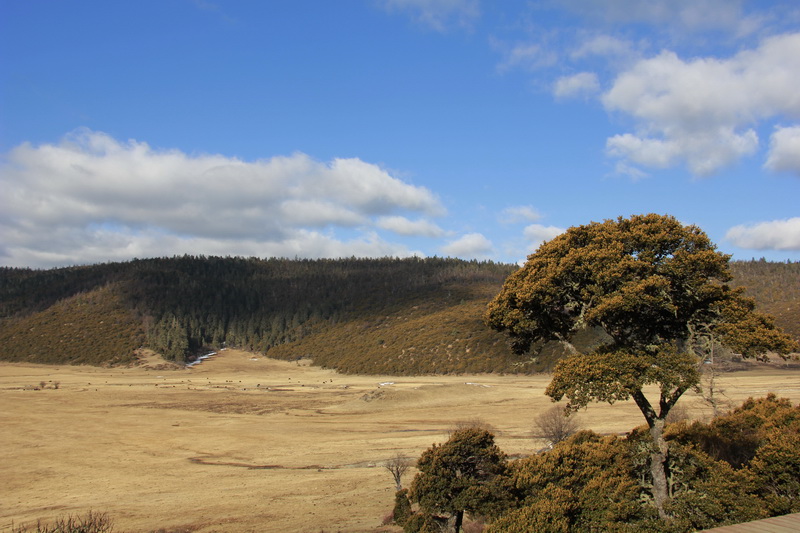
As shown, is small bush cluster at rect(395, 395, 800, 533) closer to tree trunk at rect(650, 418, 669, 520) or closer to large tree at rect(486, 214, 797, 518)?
tree trunk at rect(650, 418, 669, 520)

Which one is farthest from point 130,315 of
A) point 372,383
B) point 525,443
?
point 525,443

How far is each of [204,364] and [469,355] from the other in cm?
6737

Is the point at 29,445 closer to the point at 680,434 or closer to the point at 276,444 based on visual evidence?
the point at 276,444

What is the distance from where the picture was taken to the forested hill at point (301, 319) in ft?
367

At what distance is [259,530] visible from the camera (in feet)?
69.1

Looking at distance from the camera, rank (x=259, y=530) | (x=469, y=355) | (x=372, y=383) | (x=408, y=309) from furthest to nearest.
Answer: (x=408, y=309)
(x=469, y=355)
(x=372, y=383)
(x=259, y=530)

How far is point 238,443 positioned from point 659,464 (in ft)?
106

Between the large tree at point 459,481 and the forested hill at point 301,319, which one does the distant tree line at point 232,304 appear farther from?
the large tree at point 459,481

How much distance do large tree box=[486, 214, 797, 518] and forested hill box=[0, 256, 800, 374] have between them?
79.8m

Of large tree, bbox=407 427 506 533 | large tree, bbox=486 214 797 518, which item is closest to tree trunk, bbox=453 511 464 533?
large tree, bbox=407 427 506 533

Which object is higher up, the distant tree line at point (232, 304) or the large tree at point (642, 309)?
the distant tree line at point (232, 304)

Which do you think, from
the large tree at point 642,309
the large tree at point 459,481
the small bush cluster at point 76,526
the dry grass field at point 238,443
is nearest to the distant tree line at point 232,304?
the dry grass field at point 238,443

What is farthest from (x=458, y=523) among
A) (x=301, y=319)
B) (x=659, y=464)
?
(x=301, y=319)

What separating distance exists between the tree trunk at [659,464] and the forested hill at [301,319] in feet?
261
